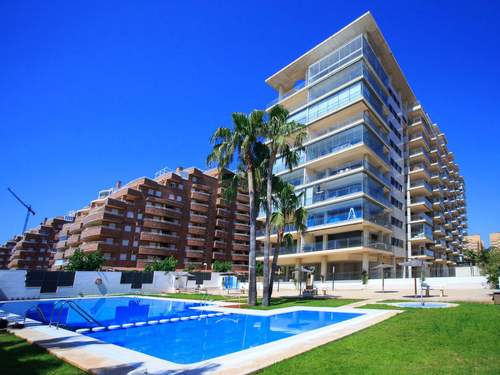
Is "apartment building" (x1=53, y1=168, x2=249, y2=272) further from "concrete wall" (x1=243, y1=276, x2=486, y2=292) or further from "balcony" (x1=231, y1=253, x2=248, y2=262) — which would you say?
"concrete wall" (x1=243, y1=276, x2=486, y2=292)

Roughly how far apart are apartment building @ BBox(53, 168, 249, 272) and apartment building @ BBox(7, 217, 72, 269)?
2622 centimetres

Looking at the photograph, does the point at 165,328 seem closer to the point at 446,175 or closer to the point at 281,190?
the point at 281,190

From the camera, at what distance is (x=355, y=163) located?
41.0 m

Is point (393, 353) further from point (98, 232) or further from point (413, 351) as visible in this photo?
point (98, 232)

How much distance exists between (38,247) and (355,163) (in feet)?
337

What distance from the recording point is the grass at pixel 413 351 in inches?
256

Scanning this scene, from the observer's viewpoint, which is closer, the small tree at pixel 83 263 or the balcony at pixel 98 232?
the small tree at pixel 83 263

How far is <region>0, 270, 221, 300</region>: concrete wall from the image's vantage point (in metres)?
27.1

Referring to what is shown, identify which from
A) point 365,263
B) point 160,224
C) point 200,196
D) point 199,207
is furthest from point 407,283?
point 200,196

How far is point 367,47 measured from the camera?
43188 millimetres

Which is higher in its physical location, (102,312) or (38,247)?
(38,247)

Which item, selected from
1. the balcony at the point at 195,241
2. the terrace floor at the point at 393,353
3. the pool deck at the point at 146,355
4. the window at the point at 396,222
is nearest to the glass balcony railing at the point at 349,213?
the window at the point at 396,222

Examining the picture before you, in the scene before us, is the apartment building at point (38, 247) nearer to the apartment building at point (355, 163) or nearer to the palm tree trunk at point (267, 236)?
the apartment building at point (355, 163)

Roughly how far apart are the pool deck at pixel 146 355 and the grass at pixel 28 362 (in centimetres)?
19
